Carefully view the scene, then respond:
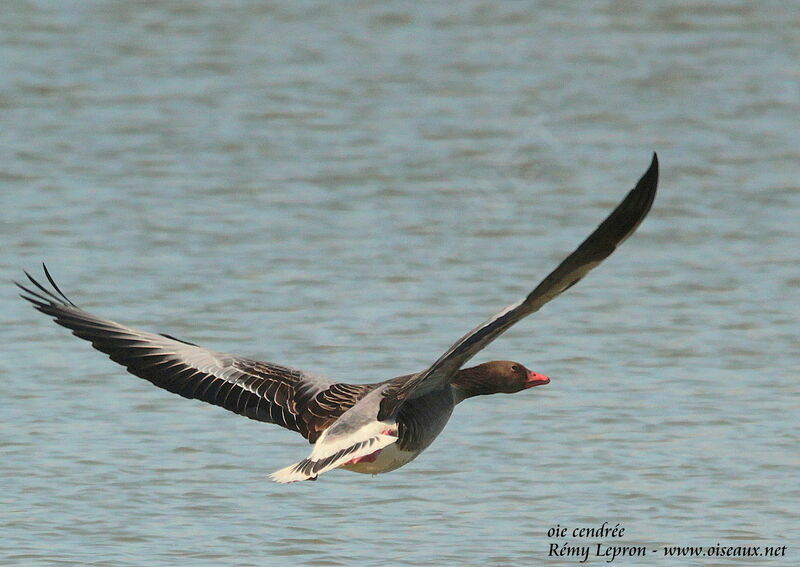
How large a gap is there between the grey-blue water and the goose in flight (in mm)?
566

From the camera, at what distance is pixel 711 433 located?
32.1 ft

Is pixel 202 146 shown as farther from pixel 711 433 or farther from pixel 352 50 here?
pixel 711 433

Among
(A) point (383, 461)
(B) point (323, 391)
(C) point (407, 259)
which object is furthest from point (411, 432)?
(C) point (407, 259)

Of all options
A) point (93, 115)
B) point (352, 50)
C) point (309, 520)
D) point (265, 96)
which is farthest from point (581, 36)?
point (309, 520)

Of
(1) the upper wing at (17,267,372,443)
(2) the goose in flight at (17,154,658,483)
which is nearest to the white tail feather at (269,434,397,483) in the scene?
(2) the goose in flight at (17,154,658,483)

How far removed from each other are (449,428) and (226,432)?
1.31 metres

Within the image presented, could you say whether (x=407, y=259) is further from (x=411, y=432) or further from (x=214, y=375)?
(x=411, y=432)

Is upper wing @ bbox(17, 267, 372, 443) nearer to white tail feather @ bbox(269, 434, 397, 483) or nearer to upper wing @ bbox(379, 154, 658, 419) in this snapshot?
white tail feather @ bbox(269, 434, 397, 483)

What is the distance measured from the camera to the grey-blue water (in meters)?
8.68

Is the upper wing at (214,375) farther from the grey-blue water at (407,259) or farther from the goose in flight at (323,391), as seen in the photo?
the grey-blue water at (407,259)

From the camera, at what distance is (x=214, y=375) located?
865 cm

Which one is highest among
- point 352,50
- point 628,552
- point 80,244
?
point 352,50

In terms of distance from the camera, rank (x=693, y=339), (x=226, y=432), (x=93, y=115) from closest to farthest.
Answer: (x=226, y=432) < (x=693, y=339) < (x=93, y=115)

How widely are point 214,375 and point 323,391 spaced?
1.94 ft
